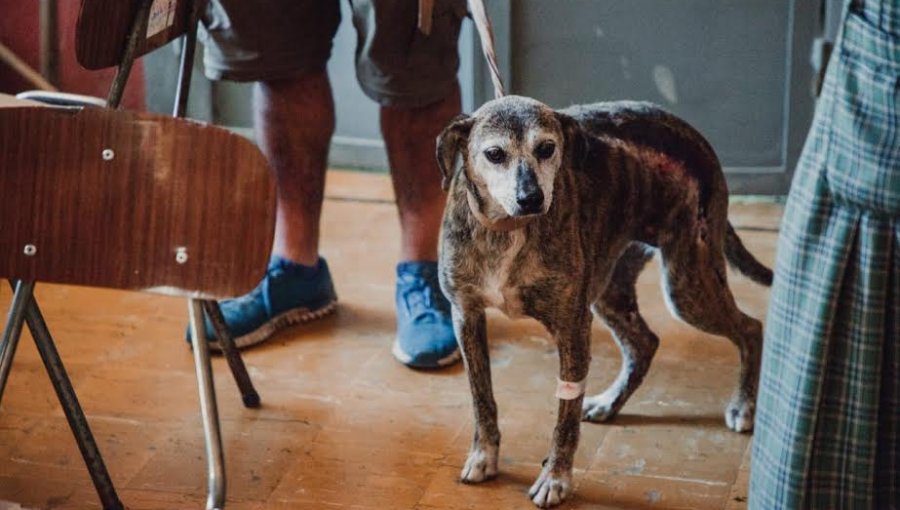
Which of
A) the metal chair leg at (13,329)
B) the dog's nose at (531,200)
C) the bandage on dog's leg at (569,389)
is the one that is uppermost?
the dog's nose at (531,200)

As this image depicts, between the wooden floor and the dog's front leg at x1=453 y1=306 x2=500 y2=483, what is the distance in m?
0.04

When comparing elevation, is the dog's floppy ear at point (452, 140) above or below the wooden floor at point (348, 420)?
above

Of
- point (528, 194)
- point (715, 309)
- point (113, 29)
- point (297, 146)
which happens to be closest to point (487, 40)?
point (528, 194)

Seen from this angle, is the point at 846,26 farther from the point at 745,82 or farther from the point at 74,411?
the point at 745,82

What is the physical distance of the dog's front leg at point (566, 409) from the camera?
7.73ft

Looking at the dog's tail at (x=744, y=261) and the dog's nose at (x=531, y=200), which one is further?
the dog's tail at (x=744, y=261)

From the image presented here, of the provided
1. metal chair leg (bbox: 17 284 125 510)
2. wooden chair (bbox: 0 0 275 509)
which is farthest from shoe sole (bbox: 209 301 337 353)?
wooden chair (bbox: 0 0 275 509)

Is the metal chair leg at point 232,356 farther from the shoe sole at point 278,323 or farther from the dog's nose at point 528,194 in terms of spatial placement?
the dog's nose at point 528,194

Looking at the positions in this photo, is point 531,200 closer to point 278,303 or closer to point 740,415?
point 740,415

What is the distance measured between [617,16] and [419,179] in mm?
993

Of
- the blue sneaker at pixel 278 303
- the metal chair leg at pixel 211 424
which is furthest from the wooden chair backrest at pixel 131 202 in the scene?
the blue sneaker at pixel 278 303

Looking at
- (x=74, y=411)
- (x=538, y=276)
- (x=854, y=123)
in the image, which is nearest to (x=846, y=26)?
(x=854, y=123)

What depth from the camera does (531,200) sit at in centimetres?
214

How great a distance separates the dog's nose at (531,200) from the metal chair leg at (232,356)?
76 cm
